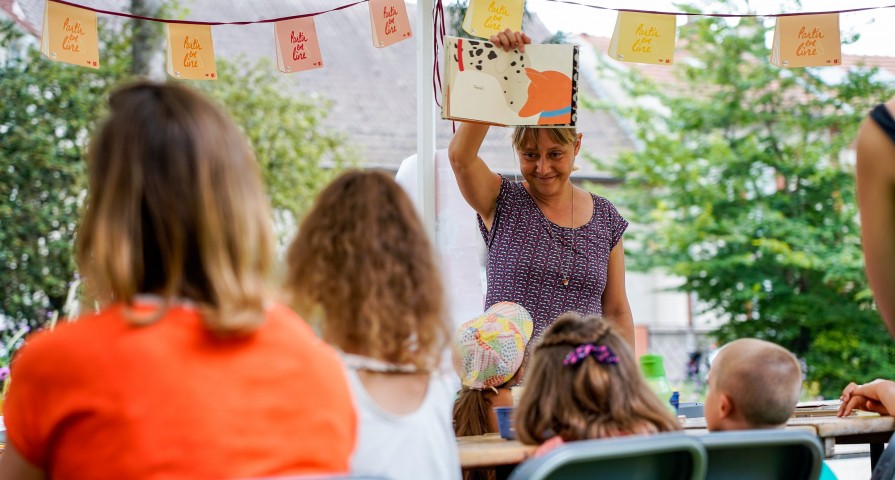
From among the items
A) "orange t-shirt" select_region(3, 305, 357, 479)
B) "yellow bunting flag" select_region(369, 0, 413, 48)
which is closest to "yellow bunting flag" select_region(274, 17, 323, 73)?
"yellow bunting flag" select_region(369, 0, 413, 48)

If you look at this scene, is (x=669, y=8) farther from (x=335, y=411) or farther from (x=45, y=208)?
(x=45, y=208)

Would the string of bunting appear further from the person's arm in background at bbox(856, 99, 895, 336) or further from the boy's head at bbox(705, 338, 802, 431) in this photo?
the person's arm in background at bbox(856, 99, 895, 336)


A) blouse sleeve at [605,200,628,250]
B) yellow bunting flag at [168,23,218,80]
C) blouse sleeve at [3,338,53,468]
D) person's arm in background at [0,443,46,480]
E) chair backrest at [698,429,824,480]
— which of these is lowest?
chair backrest at [698,429,824,480]

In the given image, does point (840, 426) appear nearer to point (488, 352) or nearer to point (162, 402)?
point (488, 352)

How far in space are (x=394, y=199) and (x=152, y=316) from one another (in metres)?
0.58

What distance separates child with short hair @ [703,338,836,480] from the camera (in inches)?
78.0

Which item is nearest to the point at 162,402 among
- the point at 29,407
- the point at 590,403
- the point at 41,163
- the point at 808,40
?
the point at 29,407

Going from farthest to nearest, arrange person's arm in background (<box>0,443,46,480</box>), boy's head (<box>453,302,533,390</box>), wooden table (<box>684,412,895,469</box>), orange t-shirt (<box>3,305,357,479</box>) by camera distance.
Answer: boy's head (<box>453,302,533,390</box>)
wooden table (<box>684,412,895,469</box>)
person's arm in background (<box>0,443,46,480</box>)
orange t-shirt (<box>3,305,357,479</box>)

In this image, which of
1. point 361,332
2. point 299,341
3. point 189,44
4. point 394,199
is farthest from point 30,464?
point 189,44

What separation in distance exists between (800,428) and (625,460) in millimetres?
665

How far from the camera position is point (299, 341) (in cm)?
123

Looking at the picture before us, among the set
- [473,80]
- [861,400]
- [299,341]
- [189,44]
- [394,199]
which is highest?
[189,44]

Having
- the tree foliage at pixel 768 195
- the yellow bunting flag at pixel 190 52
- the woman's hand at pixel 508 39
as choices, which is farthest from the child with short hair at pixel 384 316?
the tree foliage at pixel 768 195

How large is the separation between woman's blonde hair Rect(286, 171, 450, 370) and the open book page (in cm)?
93
